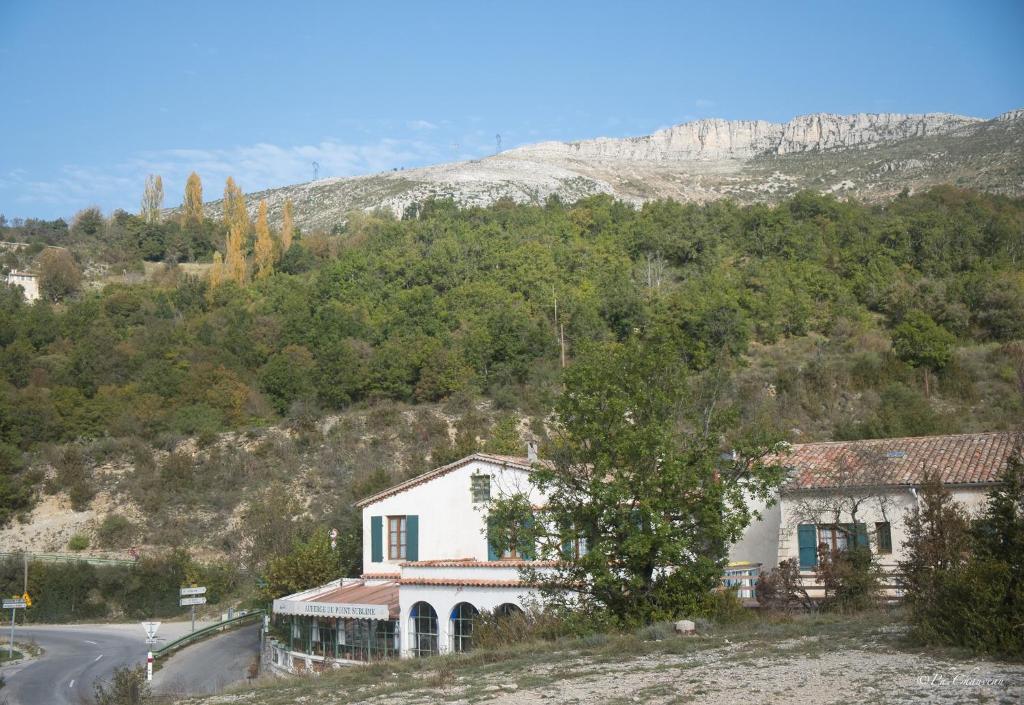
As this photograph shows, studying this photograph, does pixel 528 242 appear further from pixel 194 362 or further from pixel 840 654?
pixel 840 654

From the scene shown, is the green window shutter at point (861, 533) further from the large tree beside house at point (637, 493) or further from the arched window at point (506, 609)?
the arched window at point (506, 609)

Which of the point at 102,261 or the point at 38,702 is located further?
the point at 102,261

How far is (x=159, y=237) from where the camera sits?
80000 mm

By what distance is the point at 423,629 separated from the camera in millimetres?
21875

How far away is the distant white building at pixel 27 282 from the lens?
7044 cm

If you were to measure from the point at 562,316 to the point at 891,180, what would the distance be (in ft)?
164

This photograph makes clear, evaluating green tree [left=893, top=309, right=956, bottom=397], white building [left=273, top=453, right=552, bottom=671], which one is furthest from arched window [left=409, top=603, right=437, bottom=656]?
green tree [left=893, top=309, right=956, bottom=397]

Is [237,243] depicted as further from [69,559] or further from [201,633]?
[201,633]

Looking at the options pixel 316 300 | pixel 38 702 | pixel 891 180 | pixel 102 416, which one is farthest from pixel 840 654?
pixel 891 180

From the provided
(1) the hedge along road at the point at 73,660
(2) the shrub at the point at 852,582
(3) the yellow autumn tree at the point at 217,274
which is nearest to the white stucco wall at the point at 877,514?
(2) the shrub at the point at 852,582

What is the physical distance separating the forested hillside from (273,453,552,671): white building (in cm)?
867

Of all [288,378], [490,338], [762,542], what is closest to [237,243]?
[288,378]

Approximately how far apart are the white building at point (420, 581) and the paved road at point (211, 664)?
160 cm

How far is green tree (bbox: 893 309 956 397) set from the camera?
46.6 meters
